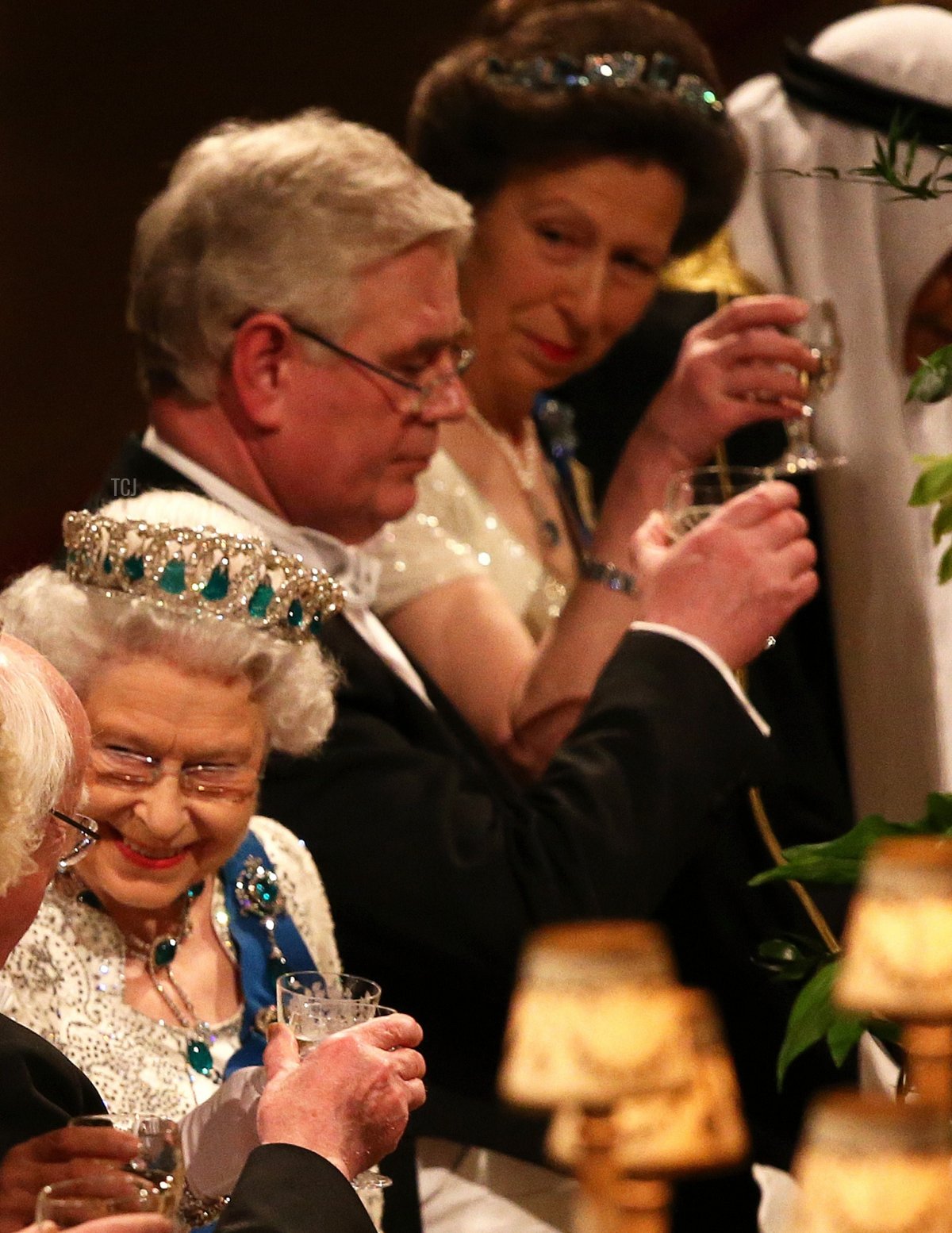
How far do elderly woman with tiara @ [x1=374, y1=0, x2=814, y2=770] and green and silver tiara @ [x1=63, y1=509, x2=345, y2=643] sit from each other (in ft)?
1.95

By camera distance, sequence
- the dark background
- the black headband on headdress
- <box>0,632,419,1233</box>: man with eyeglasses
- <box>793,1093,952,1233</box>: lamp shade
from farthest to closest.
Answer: the dark background → the black headband on headdress → <box>0,632,419,1233</box>: man with eyeglasses → <box>793,1093,952,1233</box>: lamp shade

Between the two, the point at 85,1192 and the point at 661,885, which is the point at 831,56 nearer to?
the point at 661,885

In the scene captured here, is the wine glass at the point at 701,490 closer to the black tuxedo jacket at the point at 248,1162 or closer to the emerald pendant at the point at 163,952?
the emerald pendant at the point at 163,952

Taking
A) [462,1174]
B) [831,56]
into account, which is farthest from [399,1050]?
[831,56]

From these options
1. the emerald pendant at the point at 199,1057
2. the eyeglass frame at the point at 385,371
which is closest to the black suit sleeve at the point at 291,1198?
the emerald pendant at the point at 199,1057

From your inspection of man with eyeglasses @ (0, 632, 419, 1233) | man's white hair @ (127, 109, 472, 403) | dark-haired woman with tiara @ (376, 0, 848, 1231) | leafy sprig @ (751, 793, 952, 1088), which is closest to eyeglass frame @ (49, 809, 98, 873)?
man with eyeglasses @ (0, 632, 419, 1233)

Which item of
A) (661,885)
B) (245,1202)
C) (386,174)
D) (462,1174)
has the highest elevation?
(386,174)

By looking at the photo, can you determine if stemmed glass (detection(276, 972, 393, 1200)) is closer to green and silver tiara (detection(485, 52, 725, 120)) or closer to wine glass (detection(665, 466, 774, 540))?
wine glass (detection(665, 466, 774, 540))

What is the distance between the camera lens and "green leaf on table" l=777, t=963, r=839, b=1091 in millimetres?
1503

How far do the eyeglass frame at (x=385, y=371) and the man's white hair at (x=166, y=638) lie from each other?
35cm

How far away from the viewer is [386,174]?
2387mm

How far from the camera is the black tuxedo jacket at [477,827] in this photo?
2.26m

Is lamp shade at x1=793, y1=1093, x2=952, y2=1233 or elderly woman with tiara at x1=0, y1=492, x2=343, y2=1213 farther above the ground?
lamp shade at x1=793, y1=1093, x2=952, y2=1233

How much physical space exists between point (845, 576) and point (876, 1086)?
27.2 inches
